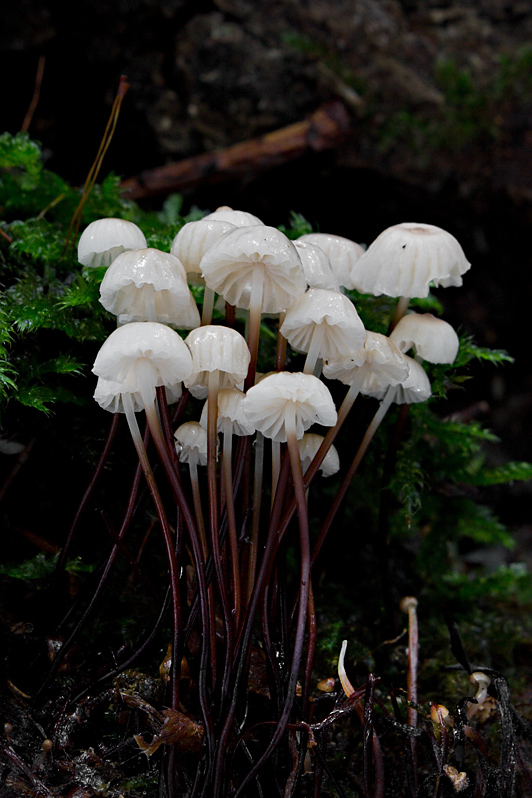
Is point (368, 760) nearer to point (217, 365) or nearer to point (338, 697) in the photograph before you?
point (338, 697)

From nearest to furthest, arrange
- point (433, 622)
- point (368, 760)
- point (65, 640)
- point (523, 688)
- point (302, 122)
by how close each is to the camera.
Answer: point (368, 760) → point (65, 640) → point (523, 688) → point (433, 622) → point (302, 122)

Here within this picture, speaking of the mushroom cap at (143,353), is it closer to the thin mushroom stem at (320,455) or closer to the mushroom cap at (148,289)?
the mushroom cap at (148,289)

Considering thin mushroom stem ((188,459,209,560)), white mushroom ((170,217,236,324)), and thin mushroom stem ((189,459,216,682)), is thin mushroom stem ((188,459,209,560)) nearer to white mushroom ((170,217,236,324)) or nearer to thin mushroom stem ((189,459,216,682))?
thin mushroom stem ((189,459,216,682))

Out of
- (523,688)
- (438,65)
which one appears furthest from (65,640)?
(438,65)

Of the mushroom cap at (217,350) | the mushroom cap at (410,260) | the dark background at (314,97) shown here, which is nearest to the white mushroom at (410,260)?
the mushroom cap at (410,260)

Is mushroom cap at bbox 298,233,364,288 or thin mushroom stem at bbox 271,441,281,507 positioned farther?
mushroom cap at bbox 298,233,364,288

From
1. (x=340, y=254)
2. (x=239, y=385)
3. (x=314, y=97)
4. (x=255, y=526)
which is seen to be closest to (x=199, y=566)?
(x=255, y=526)

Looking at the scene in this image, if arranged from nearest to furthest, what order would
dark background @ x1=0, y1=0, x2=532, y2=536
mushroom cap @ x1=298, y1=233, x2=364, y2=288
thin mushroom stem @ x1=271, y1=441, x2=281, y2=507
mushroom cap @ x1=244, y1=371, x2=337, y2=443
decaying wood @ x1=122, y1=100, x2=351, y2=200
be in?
mushroom cap @ x1=244, y1=371, x2=337, y2=443 < thin mushroom stem @ x1=271, y1=441, x2=281, y2=507 < mushroom cap @ x1=298, y1=233, x2=364, y2=288 < decaying wood @ x1=122, y1=100, x2=351, y2=200 < dark background @ x1=0, y1=0, x2=532, y2=536

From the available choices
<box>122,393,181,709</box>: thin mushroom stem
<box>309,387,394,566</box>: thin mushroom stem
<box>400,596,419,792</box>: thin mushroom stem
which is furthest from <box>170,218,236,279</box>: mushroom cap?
<box>400,596,419,792</box>: thin mushroom stem
